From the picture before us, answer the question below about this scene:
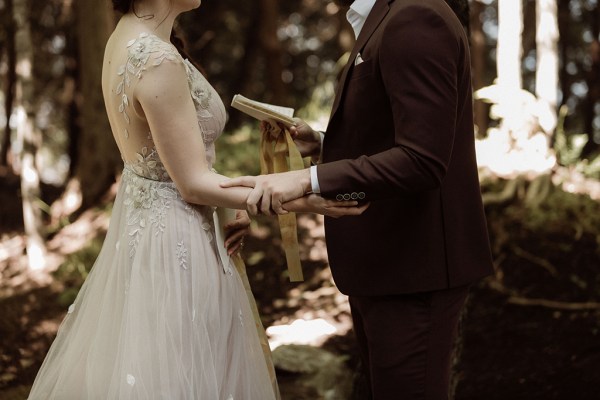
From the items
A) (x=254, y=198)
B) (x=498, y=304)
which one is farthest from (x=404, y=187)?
(x=498, y=304)

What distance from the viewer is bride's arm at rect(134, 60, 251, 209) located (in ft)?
7.78

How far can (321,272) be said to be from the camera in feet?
23.4

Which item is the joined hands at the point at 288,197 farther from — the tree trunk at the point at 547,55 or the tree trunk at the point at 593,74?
the tree trunk at the point at 593,74

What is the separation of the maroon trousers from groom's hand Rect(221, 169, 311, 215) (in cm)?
52

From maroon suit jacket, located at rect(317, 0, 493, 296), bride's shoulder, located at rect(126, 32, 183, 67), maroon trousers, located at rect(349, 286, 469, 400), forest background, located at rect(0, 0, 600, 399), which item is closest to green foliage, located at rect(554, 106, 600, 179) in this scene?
forest background, located at rect(0, 0, 600, 399)

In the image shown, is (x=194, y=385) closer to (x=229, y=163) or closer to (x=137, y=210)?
(x=137, y=210)

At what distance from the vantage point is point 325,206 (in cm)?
235

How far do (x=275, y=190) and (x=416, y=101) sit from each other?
55cm

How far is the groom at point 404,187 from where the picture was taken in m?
2.21

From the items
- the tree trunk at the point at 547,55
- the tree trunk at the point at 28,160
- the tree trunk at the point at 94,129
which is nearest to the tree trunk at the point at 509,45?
the tree trunk at the point at 547,55

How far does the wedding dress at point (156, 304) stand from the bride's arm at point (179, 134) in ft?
0.16

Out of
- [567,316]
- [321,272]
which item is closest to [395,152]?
[567,316]

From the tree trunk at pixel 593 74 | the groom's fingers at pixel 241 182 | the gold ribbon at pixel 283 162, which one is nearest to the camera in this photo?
the groom's fingers at pixel 241 182

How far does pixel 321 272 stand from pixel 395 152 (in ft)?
16.3
